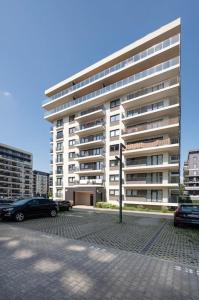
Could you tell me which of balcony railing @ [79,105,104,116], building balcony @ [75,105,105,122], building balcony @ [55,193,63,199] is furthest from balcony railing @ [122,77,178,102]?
building balcony @ [55,193,63,199]

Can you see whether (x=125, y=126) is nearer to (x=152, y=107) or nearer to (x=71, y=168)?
(x=152, y=107)

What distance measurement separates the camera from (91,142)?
98.9 feet

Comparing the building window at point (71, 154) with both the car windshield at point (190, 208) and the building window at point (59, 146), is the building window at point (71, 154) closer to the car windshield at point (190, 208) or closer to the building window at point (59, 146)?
the building window at point (59, 146)

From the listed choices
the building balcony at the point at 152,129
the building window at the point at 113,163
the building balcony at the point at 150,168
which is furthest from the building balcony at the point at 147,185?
the building balcony at the point at 152,129

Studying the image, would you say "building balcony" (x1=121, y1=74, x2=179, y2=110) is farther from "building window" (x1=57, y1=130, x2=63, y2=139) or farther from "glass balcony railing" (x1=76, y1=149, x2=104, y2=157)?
"building window" (x1=57, y1=130, x2=63, y2=139)

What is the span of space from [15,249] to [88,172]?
2429cm

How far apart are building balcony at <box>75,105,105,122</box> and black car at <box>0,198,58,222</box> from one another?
18835 millimetres

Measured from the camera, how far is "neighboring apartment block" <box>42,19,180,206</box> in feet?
78.3

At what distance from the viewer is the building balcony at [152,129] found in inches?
904

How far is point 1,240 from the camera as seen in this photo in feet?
24.1

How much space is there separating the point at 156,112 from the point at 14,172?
70473mm

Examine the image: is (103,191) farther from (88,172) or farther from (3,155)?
(3,155)

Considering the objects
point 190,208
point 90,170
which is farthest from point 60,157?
point 190,208

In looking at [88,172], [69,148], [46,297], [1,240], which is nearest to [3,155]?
[69,148]
